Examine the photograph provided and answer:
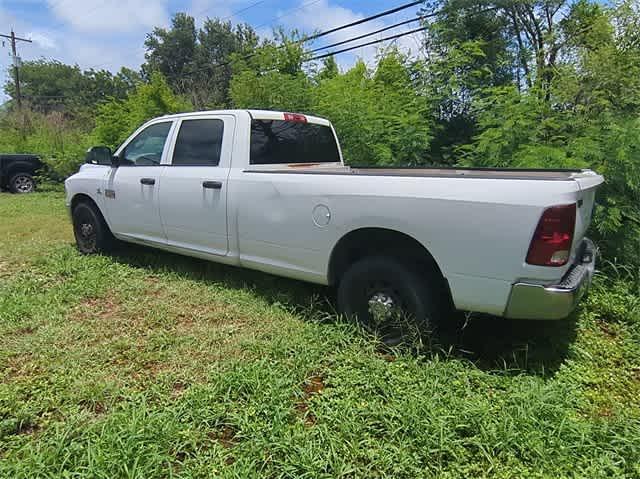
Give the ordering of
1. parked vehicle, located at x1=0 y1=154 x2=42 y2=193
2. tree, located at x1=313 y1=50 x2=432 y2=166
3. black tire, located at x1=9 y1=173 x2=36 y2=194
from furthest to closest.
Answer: black tire, located at x1=9 y1=173 x2=36 y2=194 < parked vehicle, located at x1=0 y1=154 x2=42 y2=193 < tree, located at x1=313 y1=50 x2=432 y2=166

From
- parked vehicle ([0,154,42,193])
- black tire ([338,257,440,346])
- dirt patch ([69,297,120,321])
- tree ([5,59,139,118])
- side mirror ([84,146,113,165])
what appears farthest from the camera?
tree ([5,59,139,118])

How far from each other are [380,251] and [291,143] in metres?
1.63

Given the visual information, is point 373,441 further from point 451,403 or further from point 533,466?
point 533,466

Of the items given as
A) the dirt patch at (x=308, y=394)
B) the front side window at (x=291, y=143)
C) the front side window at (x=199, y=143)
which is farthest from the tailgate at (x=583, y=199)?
the front side window at (x=199, y=143)

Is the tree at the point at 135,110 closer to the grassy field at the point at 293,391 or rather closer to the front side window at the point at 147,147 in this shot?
the front side window at the point at 147,147

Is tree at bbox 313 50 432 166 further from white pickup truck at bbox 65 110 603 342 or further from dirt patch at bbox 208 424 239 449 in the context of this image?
dirt patch at bbox 208 424 239 449

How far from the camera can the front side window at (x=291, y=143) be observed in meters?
3.79

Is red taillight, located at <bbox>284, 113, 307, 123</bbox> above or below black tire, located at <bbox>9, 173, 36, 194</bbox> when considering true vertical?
above

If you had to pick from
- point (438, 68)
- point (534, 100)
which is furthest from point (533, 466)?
point (438, 68)

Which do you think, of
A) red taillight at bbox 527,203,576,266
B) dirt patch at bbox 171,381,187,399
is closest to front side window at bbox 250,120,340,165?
dirt patch at bbox 171,381,187,399

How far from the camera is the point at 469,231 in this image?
246 centimetres

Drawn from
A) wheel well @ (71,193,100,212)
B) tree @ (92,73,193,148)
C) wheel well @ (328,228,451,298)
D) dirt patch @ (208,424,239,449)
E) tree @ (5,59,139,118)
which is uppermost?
tree @ (5,59,139,118)

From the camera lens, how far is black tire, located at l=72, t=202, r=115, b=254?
5090 mm

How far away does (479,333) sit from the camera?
325cm
